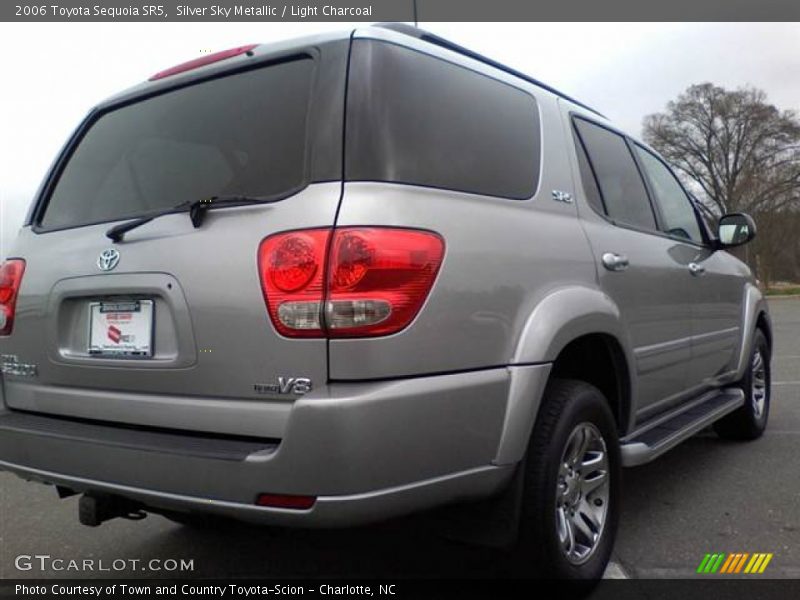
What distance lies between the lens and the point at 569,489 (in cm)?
251

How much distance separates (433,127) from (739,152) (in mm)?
40333

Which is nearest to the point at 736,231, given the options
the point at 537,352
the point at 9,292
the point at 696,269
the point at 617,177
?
the point at 696,269

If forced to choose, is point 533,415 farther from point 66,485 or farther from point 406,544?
point 66,485

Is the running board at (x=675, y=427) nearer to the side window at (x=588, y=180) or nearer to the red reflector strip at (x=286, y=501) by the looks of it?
the side window at (x=588, y=180)

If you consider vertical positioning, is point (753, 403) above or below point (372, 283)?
below

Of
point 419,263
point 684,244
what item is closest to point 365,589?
point 419,263

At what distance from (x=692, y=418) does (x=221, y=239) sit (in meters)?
2.71

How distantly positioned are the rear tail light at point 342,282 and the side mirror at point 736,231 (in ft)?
10.2

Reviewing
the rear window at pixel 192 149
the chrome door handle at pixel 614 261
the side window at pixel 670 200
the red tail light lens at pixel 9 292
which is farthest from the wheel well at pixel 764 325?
the red tail light lens at pixel 9 292

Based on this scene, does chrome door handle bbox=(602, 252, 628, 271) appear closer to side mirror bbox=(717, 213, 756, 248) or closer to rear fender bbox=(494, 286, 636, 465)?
rear fender bbox=(494, 286, 636, 465)

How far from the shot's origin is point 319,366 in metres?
1.86

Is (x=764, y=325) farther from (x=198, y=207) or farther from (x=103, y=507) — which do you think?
(x=103, y=507)

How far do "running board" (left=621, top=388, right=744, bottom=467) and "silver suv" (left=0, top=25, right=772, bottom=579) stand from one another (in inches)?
6.4

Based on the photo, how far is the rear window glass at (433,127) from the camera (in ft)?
6.58
